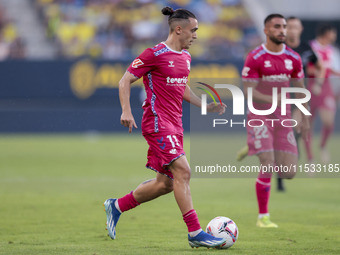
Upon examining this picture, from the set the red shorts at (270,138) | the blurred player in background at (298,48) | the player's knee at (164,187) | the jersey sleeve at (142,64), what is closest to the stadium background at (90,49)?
the blurred player in background at (298,48)

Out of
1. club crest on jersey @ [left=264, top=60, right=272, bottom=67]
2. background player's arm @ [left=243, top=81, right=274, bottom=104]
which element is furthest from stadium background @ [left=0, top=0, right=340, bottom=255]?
club crest on jersey @ [left=264, top=60, right=272, bottom=67]

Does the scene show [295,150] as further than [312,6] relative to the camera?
No

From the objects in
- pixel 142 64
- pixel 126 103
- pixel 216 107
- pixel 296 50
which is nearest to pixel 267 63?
pixel 216 107

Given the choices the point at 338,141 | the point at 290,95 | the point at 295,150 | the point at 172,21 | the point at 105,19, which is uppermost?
the point at 105,19

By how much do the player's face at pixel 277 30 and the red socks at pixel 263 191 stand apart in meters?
1.56

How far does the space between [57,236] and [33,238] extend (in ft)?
0.80

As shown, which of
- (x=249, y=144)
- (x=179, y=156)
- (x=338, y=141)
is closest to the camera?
(x=179, y=156)

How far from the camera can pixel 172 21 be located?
5.03m

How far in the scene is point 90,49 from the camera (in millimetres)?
20188

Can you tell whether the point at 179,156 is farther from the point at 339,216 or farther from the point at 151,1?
the point at 151,1

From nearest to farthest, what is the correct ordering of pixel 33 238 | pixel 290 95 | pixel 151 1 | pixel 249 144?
1. pixel 33 238
2. pixel 249 144
3. pixel 290 95
4. pixel 151 1

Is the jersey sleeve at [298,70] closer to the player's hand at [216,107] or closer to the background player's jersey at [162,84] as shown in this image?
the player's hand at [216,107]

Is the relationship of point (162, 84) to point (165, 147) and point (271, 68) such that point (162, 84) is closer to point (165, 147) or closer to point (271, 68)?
point (165, 147)

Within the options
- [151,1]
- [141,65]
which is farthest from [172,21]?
[151,1]
